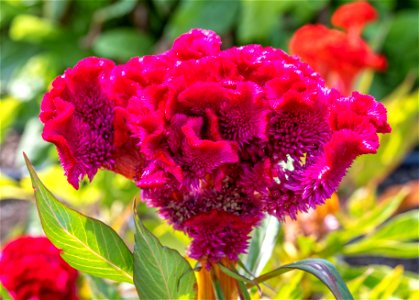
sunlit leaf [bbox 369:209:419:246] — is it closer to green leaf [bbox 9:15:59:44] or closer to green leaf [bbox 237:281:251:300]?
green leaf [bbox 237:281:251:300]

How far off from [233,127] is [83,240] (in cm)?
19

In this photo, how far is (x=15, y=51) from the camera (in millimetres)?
3531

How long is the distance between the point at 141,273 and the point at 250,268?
0.19 m

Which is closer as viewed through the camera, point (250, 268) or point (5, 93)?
point (250, 268)

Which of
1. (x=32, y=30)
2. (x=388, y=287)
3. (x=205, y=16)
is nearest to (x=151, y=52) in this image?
(x=205, y=16)

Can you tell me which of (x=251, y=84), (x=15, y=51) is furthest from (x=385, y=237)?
(x=15, y=51)

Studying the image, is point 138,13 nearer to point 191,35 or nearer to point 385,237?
point 385,237

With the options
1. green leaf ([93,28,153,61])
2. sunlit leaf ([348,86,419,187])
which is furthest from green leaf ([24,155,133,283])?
green leaf ([93,28,153,61])

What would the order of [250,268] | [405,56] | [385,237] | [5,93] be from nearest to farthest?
[250,268], [385,237], [405,56], [5,93]

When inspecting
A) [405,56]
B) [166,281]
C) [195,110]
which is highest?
[405,56]

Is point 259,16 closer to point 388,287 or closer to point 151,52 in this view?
point 151,52

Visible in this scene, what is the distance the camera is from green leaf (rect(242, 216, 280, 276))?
833mm

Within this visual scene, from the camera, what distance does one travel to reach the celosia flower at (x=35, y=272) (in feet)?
3.00

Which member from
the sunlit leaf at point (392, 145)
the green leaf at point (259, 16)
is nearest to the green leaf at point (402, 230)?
the sunlit leaf at point (392, 145)
